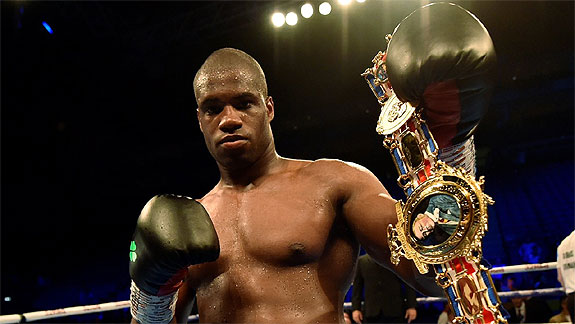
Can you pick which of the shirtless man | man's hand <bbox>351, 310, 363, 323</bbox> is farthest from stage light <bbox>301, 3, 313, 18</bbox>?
the shirtless man

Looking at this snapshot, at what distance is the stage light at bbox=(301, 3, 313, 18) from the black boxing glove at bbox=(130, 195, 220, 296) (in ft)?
14.6

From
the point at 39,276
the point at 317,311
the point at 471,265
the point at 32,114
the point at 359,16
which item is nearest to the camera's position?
the point at 471,265

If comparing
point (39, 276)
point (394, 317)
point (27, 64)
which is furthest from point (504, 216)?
point (39, 276)

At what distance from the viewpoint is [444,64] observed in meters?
0.87

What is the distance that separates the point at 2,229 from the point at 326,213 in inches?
296

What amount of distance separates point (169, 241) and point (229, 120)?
1.22ft

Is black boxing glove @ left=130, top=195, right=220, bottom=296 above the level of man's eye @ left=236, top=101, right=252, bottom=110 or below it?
below

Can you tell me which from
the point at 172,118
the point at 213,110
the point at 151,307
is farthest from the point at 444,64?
the point at 172,118

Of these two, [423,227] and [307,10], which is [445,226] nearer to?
[423,227]

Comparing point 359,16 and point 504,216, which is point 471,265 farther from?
point 504,216

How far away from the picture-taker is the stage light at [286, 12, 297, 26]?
17.7 ft

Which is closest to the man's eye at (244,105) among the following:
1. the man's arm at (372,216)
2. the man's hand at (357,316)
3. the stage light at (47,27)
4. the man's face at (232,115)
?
the man's face at (232,115)

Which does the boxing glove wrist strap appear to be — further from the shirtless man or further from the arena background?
the arena background

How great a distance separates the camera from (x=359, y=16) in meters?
5.93
